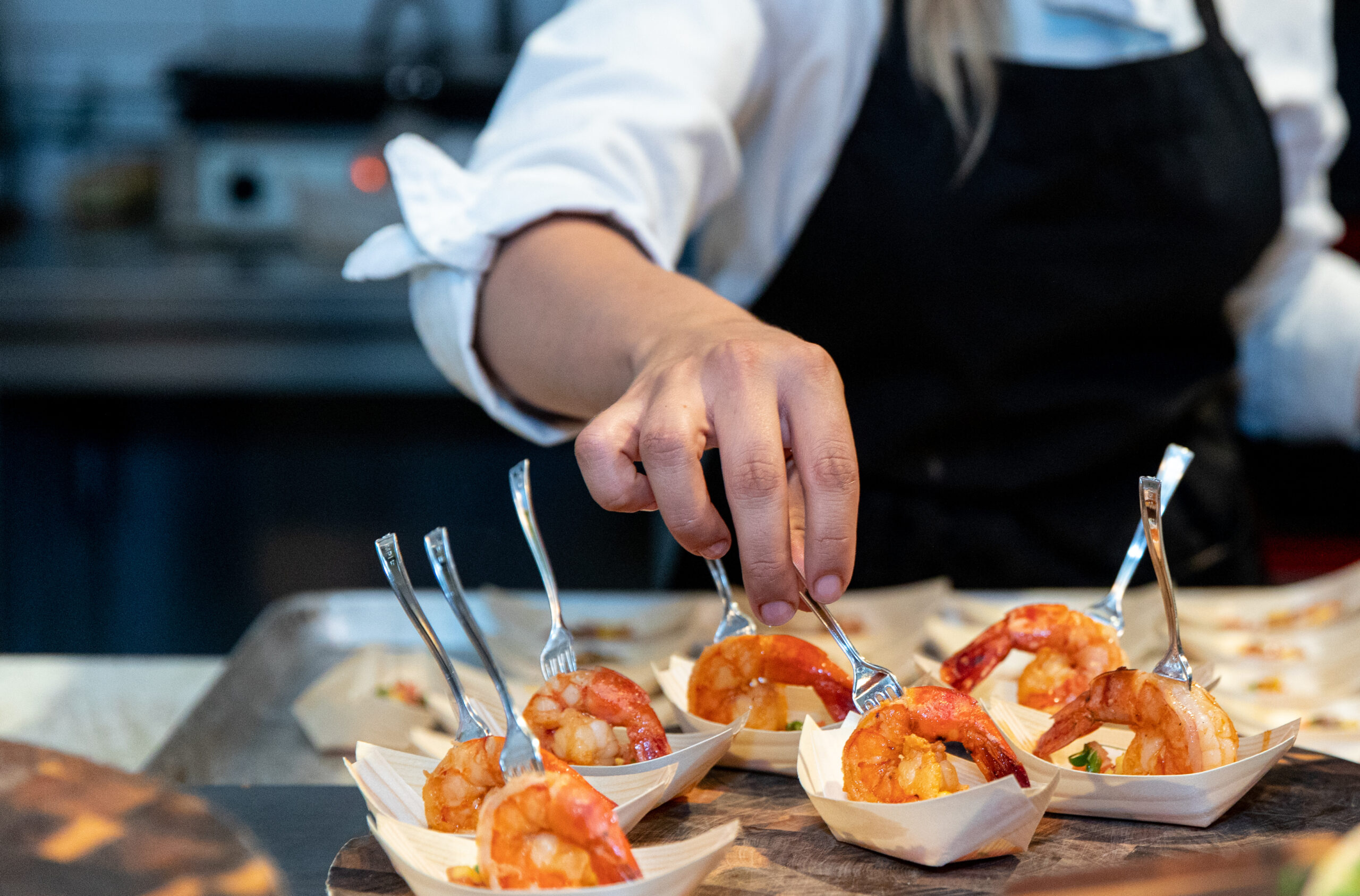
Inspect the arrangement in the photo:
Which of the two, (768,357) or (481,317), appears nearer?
(768,357)

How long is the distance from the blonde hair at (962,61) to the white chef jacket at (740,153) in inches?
1.5

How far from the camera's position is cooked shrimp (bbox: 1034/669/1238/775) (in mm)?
606

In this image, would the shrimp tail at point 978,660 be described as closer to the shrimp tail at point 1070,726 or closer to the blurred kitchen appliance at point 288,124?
the shrimp tail at point 1070,726

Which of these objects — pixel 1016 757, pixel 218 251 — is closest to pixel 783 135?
pixel 1016 757

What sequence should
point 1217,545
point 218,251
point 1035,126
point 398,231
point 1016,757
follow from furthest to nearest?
point 218,251
point 1217,545
point 1035,126
point 398,231
point 1016,757

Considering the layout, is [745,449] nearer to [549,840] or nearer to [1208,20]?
[549,840]

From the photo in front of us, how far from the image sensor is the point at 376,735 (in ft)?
2.83

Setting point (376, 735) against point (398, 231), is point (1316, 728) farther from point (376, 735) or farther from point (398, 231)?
point (398, 231)

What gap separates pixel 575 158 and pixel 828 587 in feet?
1.68

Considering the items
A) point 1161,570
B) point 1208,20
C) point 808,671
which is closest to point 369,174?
point 1208,20

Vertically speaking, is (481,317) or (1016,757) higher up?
(481,317)

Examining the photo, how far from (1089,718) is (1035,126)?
820mm

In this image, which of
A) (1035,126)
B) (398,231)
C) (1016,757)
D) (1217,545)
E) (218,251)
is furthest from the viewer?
(218,251)

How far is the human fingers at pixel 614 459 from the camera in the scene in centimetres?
61
